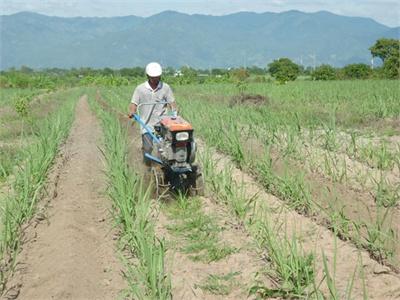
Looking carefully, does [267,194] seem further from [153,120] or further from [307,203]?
[153,120]

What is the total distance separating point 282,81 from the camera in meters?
26.9

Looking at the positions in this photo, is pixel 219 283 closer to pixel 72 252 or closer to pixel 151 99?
pixel 72 252

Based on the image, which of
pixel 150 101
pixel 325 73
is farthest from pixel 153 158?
pixel 325 73

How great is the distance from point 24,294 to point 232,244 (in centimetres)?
164

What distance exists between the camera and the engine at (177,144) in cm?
520

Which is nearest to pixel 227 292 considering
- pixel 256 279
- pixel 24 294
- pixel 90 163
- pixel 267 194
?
pixel 256 279

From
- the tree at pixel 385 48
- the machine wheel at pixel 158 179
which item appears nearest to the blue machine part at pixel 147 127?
the machine wheel at pixel 158 179

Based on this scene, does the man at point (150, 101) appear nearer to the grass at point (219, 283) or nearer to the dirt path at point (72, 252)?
the dirt path at point (72, 252)

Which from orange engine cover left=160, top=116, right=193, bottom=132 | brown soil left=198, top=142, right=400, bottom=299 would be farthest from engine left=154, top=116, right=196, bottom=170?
brown soil left=198, top=142, right=400, bottom=299

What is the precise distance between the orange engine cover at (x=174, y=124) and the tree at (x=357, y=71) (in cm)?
3971

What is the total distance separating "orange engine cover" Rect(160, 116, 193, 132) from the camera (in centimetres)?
519

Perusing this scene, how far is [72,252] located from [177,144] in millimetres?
1563

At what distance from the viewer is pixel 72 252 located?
4227 mm

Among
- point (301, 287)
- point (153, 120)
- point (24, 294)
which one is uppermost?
point (153, 120)
